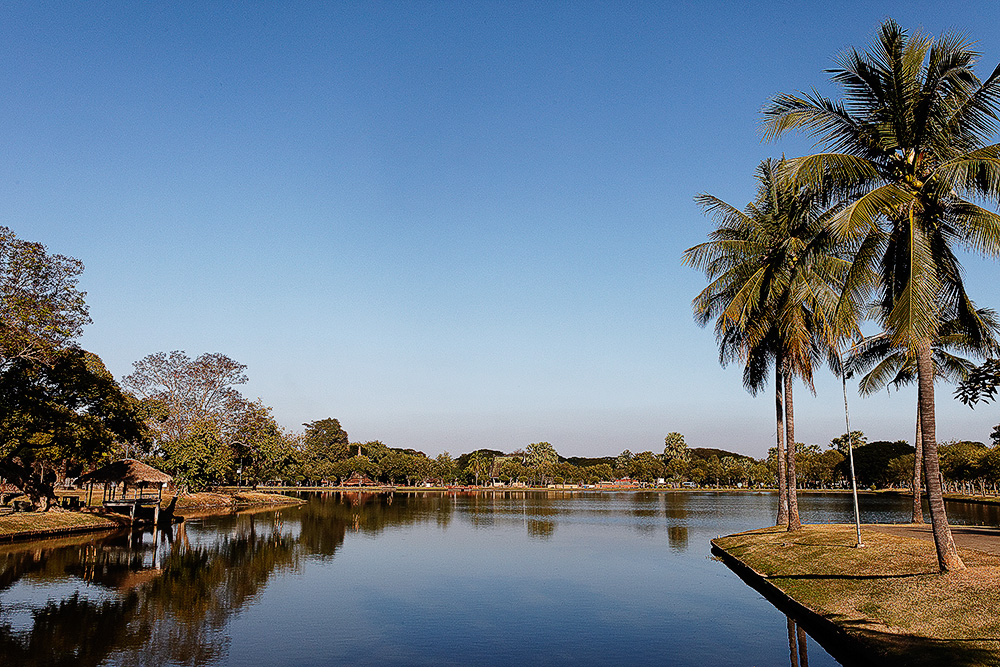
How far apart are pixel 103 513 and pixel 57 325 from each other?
16923 millimetres

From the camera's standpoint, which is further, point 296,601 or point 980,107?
point 296,601

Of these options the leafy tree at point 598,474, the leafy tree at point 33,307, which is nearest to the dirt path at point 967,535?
the leafy tree at point 33,307

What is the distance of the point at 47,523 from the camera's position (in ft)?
120

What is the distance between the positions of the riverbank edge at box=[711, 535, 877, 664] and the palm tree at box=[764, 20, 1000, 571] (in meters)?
3.20

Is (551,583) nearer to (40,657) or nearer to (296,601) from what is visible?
(296,601)

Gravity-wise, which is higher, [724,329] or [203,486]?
[724,329]

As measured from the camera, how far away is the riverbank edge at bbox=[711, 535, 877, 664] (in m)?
13.6

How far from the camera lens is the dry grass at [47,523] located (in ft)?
111

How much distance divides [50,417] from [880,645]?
3924 cm

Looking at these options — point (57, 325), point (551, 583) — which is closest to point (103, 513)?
point (57, 325)

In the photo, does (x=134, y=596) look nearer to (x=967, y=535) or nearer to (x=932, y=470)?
(x=932, y=470)

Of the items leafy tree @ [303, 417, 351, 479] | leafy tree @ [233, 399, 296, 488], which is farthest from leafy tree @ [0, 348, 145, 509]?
leafy tree @ [303, 417, 351, 479]

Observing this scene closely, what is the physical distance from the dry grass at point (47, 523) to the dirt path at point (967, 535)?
4136 centimetres

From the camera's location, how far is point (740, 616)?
18781mm
